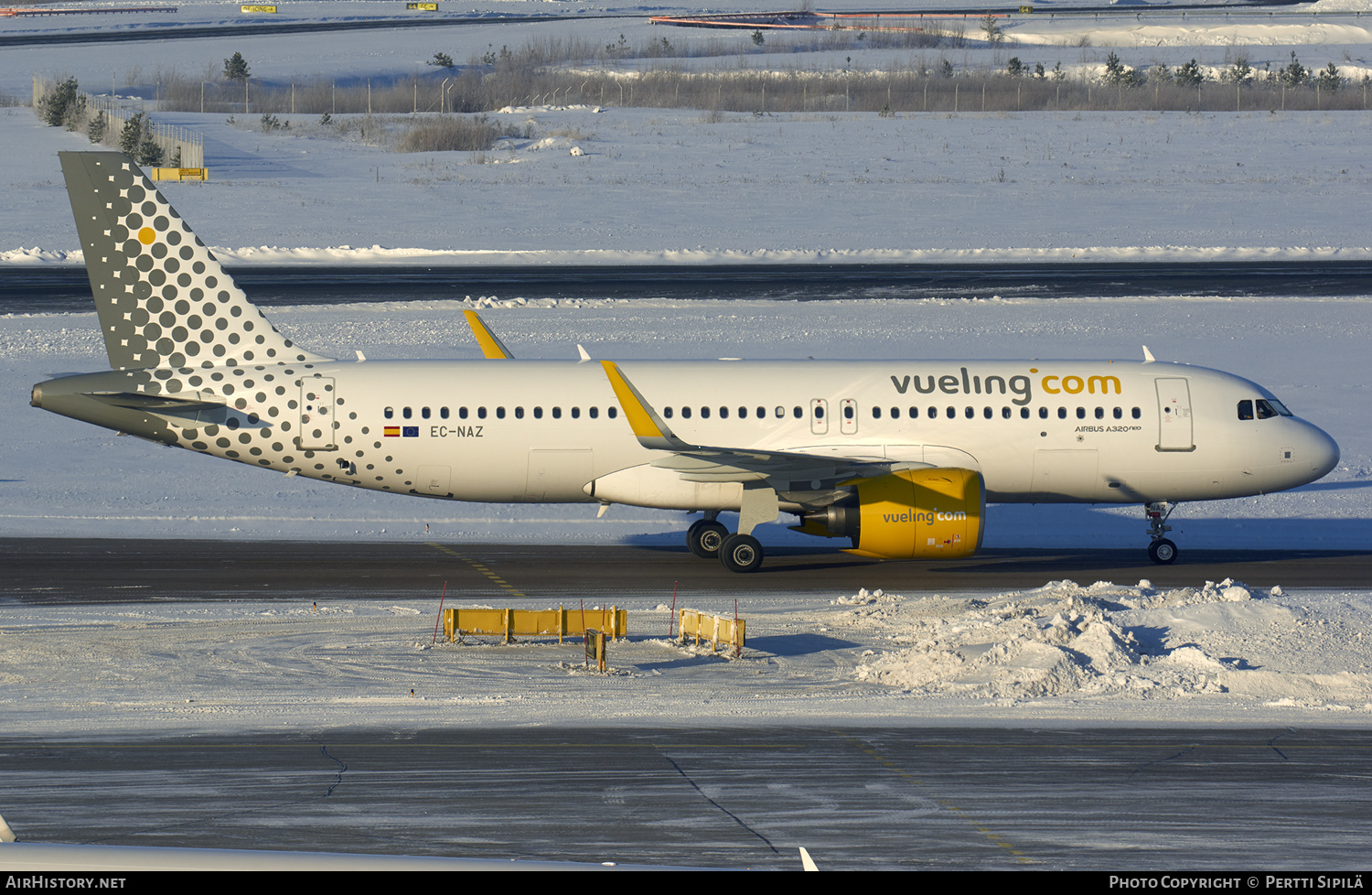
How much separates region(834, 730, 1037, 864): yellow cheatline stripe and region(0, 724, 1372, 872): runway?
3 centimetres

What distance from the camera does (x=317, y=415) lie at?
27234 millimetres

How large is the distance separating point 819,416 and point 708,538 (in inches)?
134

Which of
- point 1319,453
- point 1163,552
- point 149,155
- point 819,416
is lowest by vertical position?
A: point 1163,552

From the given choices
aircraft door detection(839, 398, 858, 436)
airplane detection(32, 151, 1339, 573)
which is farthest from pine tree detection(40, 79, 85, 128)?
aircraft door detection(839, 398, 858, 436)

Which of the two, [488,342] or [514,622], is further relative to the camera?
[488,342]

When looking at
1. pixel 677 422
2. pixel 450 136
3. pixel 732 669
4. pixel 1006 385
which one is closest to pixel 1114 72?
pixel 450 136

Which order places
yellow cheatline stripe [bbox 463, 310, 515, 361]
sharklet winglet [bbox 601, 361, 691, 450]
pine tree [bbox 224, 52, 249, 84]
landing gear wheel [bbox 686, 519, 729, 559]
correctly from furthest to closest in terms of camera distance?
pine tree [bbox 224, 52, 249, 84] → yellow cheatline stripe [bbox 463, 310, 515, 361] → landing gear wheel [bbox 686, 519, 729, 559] → sharklet winglet [bbox 601, 361, 691, 450]

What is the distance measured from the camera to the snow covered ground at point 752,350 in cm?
1916

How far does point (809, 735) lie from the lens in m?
17.1

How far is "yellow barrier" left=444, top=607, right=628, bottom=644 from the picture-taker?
838 inches

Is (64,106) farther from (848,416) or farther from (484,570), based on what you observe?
(848,416)

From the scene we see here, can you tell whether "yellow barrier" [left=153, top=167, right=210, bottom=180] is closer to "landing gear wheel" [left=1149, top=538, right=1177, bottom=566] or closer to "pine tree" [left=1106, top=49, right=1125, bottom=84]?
"landing gear wheel" [left=1149, top=538, right=1177, bottom=566]

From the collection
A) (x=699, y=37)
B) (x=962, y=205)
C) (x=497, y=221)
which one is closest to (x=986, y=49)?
(x=699, y=37)

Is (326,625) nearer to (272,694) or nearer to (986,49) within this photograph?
(272,694)
